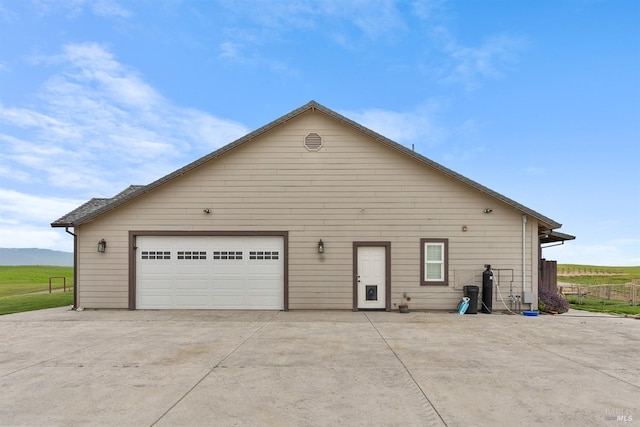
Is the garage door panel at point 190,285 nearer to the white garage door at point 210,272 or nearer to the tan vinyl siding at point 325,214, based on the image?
the white garage door at point 210,272

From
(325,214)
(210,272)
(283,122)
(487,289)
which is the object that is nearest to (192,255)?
(210,272)

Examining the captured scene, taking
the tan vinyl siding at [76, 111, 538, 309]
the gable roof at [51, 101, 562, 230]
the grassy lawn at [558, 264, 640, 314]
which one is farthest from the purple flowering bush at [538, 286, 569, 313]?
the gable roof at [51, 101, 562, 230]

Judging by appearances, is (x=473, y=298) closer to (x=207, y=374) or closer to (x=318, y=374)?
(x=318, y=374)

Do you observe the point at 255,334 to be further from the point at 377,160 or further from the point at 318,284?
the point at 377,160

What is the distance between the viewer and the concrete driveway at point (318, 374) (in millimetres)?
4242

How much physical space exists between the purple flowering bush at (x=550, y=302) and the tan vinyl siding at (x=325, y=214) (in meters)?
0.92

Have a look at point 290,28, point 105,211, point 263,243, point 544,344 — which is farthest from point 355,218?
point 290,28

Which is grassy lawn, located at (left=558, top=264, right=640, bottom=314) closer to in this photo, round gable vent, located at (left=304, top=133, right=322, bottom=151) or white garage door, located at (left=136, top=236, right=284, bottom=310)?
round gable vent, located at (left=304, top=133, right=322, bottom=151)

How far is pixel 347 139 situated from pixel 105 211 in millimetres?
7944

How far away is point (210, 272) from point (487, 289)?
28.4ft

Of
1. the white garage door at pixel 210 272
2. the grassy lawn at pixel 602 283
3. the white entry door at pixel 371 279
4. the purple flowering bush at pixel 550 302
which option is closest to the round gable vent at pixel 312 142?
the white garage door at pixel 210 272

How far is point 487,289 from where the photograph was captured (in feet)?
39.5

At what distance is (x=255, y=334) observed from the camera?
859 cm

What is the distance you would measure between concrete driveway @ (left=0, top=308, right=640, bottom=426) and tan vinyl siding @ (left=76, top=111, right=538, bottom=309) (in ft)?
8.20
